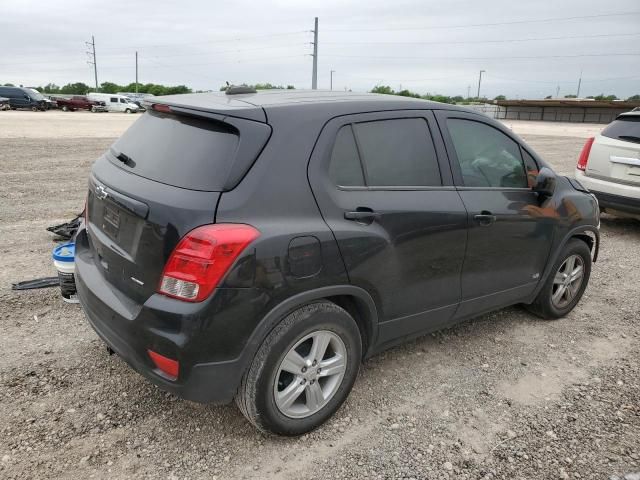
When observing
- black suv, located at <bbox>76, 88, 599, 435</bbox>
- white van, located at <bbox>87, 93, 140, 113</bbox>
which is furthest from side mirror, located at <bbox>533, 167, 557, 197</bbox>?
white van, located at <bbox>87, 93, 140, 113</bbox>

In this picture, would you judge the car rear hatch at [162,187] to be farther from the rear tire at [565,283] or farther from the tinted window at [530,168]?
the rear tire at [565,283]

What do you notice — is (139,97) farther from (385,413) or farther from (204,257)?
(204,257)

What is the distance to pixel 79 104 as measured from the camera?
44.1 meters

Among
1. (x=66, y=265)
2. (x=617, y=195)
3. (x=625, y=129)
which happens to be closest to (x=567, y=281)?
(x=617, y=195)

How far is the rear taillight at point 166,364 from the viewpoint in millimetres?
2318

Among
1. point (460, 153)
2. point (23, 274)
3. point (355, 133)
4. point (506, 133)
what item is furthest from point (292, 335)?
point (23, 274)

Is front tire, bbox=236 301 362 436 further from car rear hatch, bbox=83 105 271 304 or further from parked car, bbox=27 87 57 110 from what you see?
parked car, bbox=27 87 57 110

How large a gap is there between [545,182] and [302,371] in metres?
2.23

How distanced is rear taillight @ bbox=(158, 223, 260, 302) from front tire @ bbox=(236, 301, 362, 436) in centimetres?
43

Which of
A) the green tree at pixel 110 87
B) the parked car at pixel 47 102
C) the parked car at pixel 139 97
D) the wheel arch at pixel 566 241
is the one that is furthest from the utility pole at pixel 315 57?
the wheel arch at pixel 566 241

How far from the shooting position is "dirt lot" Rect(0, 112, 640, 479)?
101 inches

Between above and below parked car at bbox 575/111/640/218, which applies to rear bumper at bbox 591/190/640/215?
below

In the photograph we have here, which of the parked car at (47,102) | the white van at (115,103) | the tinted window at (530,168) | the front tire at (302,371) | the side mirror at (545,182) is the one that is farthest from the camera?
the white van at (115,103)

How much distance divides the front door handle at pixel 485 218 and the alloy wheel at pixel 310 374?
124 cm
